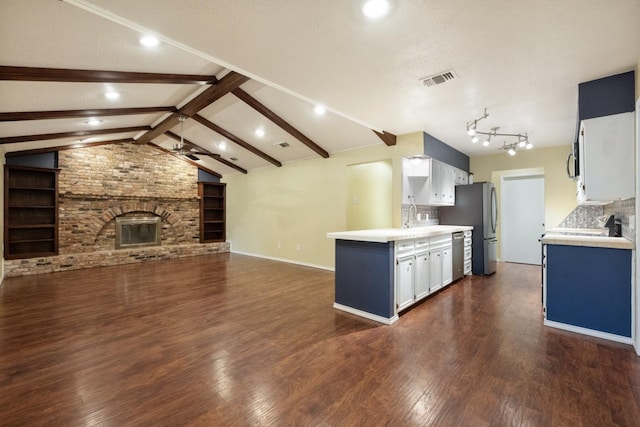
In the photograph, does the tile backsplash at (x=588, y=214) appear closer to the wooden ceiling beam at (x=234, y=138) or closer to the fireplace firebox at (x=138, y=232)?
the wooden ceiling beam at (x=234, y=138)

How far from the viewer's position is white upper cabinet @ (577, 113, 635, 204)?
255 centimetres

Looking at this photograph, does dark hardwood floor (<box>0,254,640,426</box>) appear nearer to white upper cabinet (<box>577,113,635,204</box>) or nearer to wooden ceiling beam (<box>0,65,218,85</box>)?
white upper cabinet (<box>577,113,635,204</box>)

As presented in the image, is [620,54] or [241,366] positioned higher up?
[620,54]

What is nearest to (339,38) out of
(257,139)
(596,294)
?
(596,294)

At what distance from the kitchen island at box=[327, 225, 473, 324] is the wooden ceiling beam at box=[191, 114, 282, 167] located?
400cm

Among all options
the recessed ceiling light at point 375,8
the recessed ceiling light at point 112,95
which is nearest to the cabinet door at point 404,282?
the recessed ceiling light at point 375,8

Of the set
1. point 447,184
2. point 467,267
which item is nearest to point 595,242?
point 467,267

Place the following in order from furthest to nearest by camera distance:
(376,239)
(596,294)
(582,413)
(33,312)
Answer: (33,312), (376,239), (596,294), (582,413)

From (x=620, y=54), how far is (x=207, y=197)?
908 centimetres

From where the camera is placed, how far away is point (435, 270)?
412 cm

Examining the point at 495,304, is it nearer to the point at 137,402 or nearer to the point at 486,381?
the point at 486,381

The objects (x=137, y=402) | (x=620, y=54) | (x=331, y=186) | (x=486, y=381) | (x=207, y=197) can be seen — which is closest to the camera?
(x=137, y=402)

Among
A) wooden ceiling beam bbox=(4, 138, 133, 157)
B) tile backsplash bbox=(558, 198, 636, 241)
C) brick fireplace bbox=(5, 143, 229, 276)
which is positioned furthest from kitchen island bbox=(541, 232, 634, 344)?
wooden ceiling beam bbox=(4, 138, 133, 157)

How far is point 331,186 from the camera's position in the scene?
6105 millimetres
